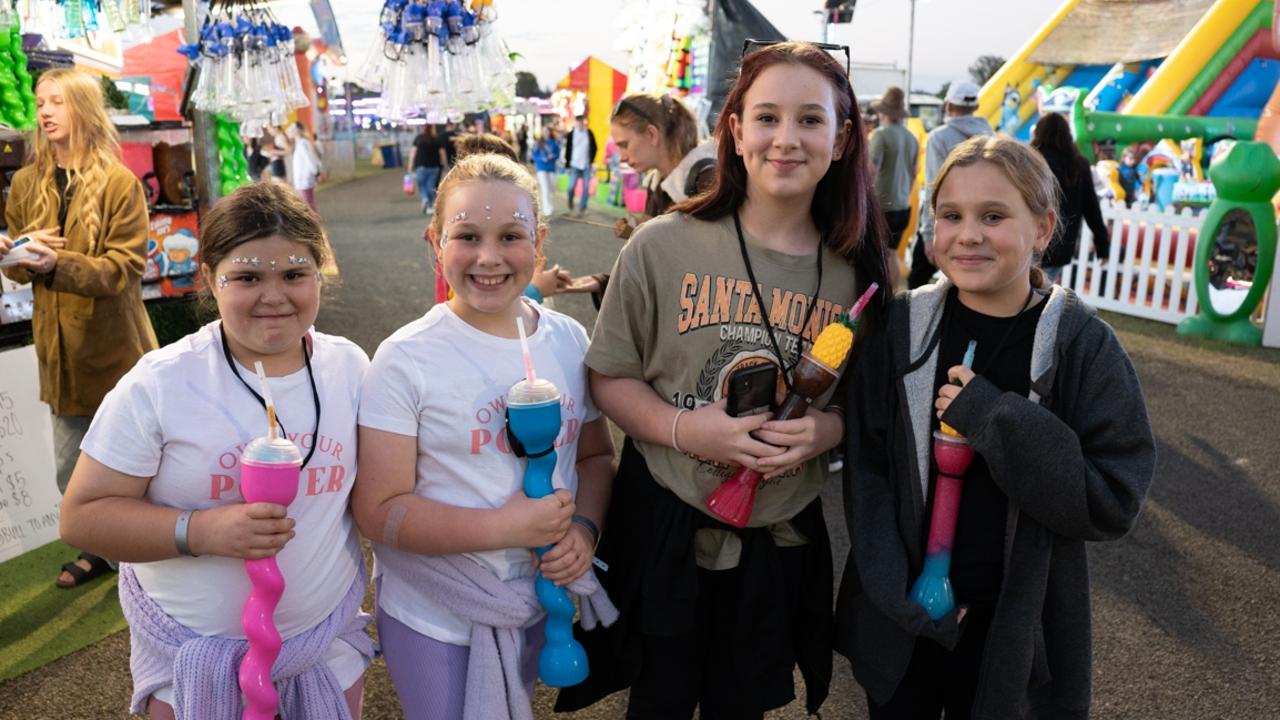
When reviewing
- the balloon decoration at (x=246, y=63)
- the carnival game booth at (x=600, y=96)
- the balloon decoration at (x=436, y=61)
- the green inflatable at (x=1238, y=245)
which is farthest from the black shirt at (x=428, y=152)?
the balloon decoration at (x=436, y=61)

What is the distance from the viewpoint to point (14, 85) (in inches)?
163

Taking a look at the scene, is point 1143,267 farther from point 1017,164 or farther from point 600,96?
point 600,96

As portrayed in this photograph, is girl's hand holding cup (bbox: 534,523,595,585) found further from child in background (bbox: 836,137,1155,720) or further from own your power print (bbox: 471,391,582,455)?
child in background (bbox: 836,137,1155,720)

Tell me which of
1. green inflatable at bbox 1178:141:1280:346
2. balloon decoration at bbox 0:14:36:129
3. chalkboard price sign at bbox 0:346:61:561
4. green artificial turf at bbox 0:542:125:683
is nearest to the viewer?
green artificial turf at bbox 0:542:125:683

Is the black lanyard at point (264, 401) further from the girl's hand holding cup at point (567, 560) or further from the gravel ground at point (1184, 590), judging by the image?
the gravel ground at point (1184, 590)

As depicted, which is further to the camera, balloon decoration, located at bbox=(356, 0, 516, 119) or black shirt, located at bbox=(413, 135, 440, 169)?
black shirt, located at bbox=(413, 135, 440, 169)

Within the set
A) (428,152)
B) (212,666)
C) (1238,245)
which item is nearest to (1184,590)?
(212,666)

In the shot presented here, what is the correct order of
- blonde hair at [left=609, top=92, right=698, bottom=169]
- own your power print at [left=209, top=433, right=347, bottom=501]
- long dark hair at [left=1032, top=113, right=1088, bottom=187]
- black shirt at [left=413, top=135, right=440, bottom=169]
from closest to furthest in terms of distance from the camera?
own your power print at [left=209, top=433, right=347, bottom=501] → blonde hair at [left=609, top=92, right=698, bottom=169] → long dark hair at [left=1032, top=113, right=1088, bottom=187] → black shirt at [left=413, top=135, right=440, bottom=169]

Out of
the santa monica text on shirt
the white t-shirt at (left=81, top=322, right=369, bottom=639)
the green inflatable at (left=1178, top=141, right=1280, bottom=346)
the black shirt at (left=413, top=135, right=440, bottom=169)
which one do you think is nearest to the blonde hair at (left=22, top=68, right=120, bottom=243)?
the white t-shirt at (left=81, top=322, right=369, bottom=639)

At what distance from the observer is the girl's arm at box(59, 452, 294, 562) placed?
58.1 inches

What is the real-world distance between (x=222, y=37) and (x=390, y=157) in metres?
31.0

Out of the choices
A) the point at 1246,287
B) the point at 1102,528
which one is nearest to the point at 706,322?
the point at 1102,528

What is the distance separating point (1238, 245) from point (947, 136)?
297cm

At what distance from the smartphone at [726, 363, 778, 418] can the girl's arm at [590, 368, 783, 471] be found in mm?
22
